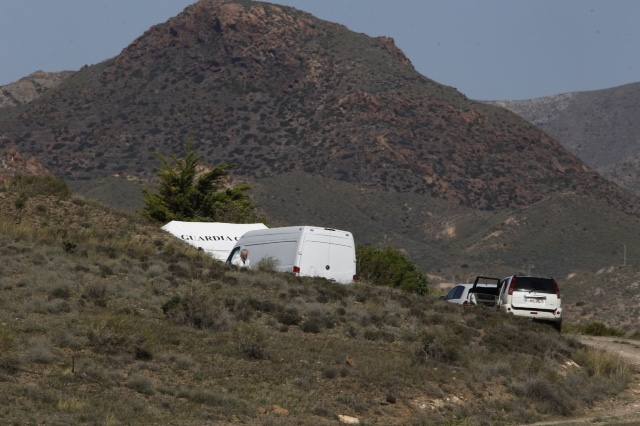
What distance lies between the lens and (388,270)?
2475 inches

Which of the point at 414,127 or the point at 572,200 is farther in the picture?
the point at 414,127

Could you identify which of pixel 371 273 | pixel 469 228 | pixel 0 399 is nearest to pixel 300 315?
pixel 0 399

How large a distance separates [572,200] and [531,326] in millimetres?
93638

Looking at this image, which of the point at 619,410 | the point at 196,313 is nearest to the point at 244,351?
the point at 196,313

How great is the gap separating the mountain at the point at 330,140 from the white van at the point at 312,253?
6939 centimetres

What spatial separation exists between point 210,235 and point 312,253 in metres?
14.0

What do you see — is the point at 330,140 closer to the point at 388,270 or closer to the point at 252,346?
the point at 388,270

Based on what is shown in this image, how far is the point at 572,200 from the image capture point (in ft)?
405

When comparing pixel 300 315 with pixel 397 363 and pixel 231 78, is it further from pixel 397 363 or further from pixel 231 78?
pixel 231 78

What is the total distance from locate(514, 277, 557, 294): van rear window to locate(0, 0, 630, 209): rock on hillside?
93186 millimetres

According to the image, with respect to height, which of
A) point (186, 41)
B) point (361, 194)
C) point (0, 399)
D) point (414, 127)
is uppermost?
point (186, 41)

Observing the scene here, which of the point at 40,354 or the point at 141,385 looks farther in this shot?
the point at 40,354

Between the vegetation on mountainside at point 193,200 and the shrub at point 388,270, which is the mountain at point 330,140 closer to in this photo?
the shrub at point 388,270

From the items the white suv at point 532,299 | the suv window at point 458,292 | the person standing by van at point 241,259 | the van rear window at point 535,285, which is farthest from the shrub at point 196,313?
the suv window at point 458,292
